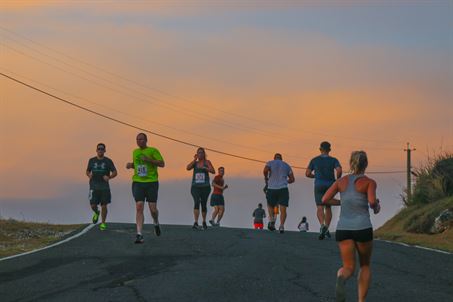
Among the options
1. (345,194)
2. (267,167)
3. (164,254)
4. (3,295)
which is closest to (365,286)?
(345,194)

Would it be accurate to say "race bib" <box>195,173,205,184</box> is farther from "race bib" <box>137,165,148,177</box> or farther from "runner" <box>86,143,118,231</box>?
"race bib" <box>137,165,148,177</box>

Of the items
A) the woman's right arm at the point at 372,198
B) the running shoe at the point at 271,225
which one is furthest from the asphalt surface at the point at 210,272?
the running shoe at the point at 271,225

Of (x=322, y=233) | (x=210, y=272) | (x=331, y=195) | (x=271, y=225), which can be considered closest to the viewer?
(x=331, y=195)

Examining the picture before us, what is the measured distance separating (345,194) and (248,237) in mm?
9084

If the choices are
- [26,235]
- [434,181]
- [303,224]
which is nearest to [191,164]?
[26,235]

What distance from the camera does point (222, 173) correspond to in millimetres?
23953

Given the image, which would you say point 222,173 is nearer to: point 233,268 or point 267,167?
point 267,167

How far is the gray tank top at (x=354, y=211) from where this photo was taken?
8500 mm

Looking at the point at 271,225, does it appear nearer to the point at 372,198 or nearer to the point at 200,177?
the point at 200,177

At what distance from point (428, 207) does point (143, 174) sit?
11.8 m

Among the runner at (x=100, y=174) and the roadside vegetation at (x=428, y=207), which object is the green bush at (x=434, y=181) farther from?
the runner at (x=100, y=174)

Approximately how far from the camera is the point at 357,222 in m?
8.49

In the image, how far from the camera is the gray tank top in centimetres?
850

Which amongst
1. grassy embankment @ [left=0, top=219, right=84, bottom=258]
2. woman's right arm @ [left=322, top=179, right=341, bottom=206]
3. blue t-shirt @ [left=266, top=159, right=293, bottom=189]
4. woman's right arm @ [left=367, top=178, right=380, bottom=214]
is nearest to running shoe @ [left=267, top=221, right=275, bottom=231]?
blue t-shirt @ [left=266, top=159, right=293, bottom=189]
